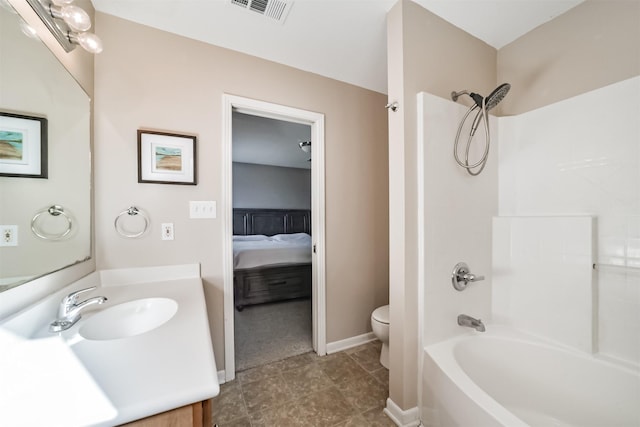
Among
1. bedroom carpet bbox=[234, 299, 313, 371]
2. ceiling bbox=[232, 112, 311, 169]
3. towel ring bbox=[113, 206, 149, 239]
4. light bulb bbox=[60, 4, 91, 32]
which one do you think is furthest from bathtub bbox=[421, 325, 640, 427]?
ceiling bbox=[232, 112, 311, 169]

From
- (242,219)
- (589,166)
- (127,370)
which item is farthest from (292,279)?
(589,166)

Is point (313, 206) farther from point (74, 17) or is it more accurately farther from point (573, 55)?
point (573, 55)

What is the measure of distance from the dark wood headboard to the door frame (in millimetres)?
3533

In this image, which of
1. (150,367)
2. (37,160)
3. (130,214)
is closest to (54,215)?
(37,160)

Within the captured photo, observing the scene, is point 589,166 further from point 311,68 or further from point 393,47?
point 311,68

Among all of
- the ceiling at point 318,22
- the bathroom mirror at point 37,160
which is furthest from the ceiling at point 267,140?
the bathroom mirror at point 37,160

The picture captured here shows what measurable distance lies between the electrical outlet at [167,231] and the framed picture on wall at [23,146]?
0.62m

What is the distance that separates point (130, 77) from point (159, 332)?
5.03 feet

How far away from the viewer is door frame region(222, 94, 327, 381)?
167 centimetres

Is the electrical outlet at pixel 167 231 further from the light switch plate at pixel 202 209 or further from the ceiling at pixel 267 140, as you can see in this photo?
the ceiling at pixel 267 140

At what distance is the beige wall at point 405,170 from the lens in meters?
1.33

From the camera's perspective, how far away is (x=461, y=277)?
1481 millimetres

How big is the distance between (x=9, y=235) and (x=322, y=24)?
182 centimetres

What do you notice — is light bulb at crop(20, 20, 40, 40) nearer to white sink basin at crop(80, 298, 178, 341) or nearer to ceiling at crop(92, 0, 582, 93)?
ceiling at crop(92, 0, 582, 93)
